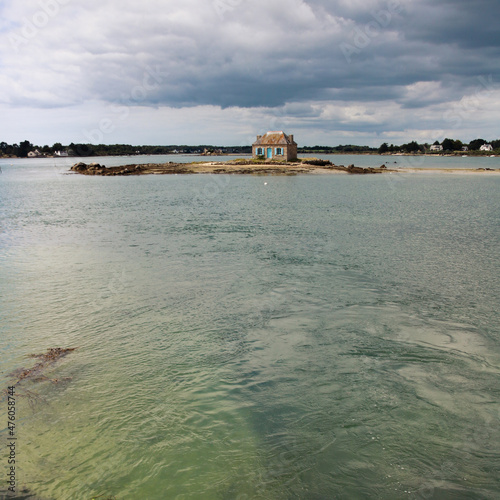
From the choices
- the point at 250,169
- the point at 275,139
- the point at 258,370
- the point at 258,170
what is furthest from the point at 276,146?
the point at 258,370

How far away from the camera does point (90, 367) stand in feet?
34.0

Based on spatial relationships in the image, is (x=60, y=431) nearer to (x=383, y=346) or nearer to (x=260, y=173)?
(x=383, y=346)

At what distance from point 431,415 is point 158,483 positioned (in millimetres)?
5812

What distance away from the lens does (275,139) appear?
10662 cm

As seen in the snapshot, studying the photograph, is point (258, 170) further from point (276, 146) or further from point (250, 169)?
point (276, 146)

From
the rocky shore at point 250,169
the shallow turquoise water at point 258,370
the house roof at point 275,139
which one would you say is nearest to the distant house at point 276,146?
the house roof at point 275,139

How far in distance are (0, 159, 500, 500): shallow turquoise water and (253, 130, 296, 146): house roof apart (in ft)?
283

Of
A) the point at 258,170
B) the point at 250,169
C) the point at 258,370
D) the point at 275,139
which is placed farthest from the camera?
the point at 275,139

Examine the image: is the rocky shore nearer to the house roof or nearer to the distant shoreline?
the distant shoreline

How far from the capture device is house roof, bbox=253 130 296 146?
105m

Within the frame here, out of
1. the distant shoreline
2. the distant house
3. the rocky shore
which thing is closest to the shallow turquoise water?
the rocky shore

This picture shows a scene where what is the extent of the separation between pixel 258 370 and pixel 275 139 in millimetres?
102068

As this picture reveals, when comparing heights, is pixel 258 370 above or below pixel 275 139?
below

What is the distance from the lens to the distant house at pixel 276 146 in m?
105
